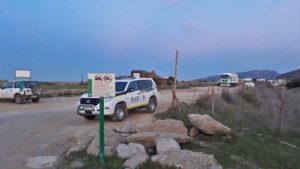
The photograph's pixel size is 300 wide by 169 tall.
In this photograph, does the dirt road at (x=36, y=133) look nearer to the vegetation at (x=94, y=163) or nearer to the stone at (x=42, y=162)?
the stone at (x=42, y=162)

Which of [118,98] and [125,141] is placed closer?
[125,141]

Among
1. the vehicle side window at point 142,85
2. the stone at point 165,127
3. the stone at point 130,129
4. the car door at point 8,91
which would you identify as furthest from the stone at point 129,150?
the car door at point 8,91

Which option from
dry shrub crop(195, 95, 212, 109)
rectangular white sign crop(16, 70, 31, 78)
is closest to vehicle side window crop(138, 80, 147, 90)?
dry shrub crop(195, 95, 212, 109)

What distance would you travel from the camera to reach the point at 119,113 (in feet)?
60.5

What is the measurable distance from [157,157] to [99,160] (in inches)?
64.4

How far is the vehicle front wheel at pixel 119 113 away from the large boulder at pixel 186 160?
8766 millimetres

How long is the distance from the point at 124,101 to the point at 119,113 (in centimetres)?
74

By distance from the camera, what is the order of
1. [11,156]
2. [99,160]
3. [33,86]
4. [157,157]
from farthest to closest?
[33,86]
[11,156]
[99,160]
[157,157]

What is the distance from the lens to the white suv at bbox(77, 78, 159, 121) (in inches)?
705

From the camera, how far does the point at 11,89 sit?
31.4 m

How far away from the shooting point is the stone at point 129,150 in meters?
10.2

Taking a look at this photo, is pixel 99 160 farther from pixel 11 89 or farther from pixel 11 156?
pixel 11 89

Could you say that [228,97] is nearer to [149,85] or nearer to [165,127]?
[149,85]

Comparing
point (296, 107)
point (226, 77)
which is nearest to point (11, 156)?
point (296, 107)
